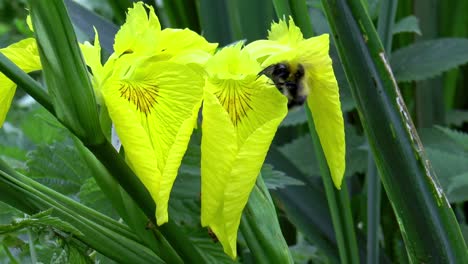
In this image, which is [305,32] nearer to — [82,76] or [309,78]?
[309,78]

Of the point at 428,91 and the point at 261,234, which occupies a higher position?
the point at 261,234

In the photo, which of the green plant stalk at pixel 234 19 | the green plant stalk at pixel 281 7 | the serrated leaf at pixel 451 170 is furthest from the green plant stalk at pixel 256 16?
the green plant stalk at pixel 281 7

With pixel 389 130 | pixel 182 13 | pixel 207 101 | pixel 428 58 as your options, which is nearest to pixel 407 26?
pixel 428 58

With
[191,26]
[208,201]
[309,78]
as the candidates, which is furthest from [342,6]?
[191,26]

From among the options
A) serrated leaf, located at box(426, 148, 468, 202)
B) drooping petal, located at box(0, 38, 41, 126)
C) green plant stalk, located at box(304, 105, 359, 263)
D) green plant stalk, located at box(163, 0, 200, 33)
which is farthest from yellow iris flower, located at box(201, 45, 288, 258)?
green plant stalk, located at box(163, 0, 200, 33)

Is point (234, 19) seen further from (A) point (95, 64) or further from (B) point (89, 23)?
(A) point (95, 64)

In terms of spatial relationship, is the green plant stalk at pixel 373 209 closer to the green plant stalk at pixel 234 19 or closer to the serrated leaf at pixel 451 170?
the serrated leaf at pixel 451 170

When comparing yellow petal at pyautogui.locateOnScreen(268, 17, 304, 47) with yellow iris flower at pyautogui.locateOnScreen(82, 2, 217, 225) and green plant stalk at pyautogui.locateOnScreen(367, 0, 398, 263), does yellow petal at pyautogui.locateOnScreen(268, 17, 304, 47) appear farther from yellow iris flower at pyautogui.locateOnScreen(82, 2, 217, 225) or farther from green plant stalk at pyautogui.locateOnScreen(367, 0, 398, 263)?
green plant stalk at pyautogui.locateOnScreen(367, 0, 398, 263)
